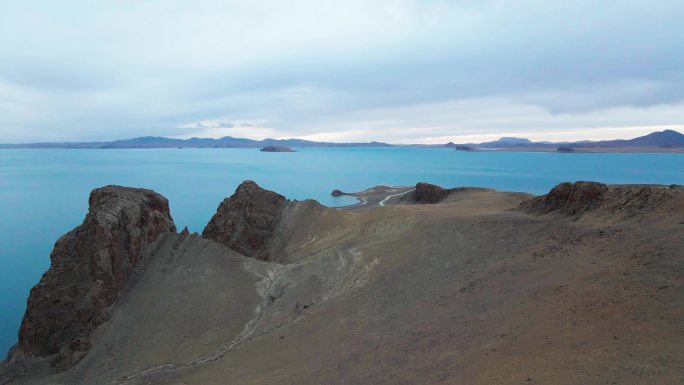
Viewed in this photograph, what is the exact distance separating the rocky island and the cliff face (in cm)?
5

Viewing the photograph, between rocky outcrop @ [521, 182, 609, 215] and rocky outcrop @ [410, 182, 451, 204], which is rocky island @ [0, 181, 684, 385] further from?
rocky outcrop @ [410, 182, 451, 204]

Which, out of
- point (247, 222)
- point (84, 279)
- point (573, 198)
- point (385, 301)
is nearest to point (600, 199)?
point (573, 198)

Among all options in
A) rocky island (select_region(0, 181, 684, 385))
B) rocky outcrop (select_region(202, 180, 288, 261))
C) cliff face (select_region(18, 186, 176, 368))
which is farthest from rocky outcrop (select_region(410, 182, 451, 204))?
cliff face (select_region(18, 186, 176, 368))

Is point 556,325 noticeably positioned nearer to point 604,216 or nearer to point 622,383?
point 622,383

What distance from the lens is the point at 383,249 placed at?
20.9 m

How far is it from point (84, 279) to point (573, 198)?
19.9 m

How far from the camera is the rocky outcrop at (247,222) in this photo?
2822 centimetres

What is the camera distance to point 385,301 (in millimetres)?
15305

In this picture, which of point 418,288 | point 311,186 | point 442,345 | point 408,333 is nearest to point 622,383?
point 442,345

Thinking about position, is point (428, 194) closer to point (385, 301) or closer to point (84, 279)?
point (385, 301)

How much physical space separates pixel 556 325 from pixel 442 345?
2540 millimetres

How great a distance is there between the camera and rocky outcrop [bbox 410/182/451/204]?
171 ft

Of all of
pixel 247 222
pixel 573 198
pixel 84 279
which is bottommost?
pixel 84 279

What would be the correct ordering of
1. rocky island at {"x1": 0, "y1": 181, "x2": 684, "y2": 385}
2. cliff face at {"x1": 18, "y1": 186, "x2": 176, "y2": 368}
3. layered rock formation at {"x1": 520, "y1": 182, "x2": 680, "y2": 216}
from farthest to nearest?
cliff face at {"x1": 18, "y1": 186, "x2": 176, "y2": 368} < layered rock formation at {"x1": 520, "y1": 182, "x2": 680, "y2": 216} < rocky island at {"x1": 0, "y1": 181, "x2": 684, "y2": 385}
